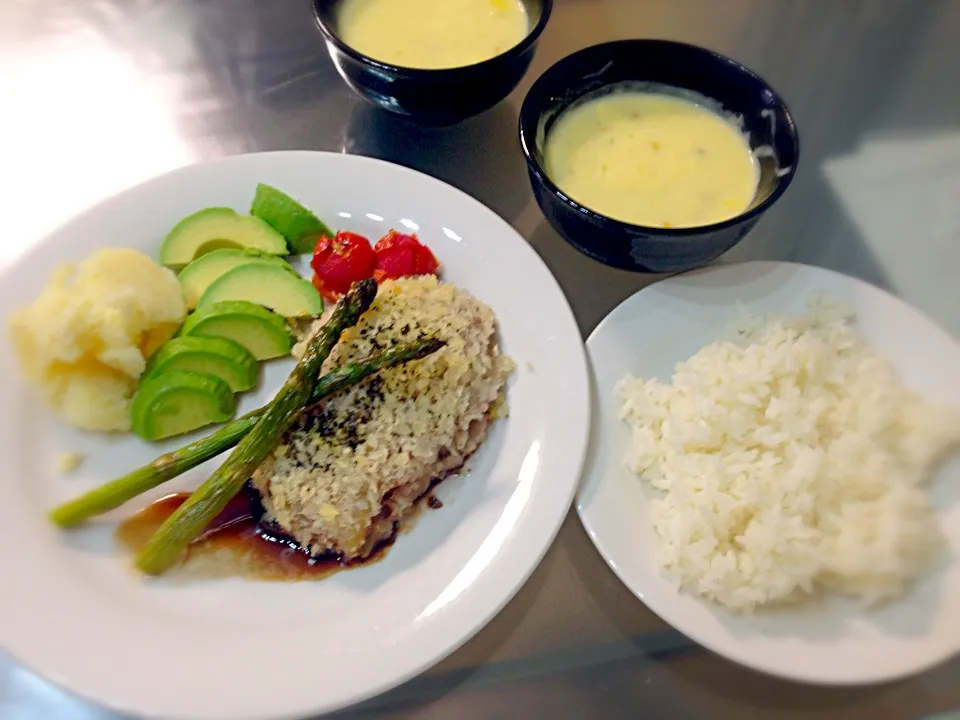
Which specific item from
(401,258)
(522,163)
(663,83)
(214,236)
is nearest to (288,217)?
(214,236)

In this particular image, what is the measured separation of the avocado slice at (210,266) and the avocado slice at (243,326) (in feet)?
0.28

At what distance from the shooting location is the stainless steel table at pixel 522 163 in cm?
148

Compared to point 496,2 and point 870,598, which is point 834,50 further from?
point 870,598

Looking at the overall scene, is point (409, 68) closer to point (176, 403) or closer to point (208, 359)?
point (208, 359)

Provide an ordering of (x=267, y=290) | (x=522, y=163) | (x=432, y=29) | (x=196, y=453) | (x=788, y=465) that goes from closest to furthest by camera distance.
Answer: (x=788, y=465) < (x=196, y=453) < (x=267, y=290) < (x=432, y=29) < (x=522, y=163)

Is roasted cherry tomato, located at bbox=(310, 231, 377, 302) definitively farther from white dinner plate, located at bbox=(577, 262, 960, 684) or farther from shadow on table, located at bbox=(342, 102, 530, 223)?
white dinner plate, located at bbox=(577, 262, 960, 684)

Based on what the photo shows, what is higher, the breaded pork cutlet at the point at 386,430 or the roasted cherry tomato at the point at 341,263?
the roasted cherry tomato at the point at 341,263

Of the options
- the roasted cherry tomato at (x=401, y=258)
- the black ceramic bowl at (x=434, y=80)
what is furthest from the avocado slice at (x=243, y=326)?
the black ceramic bowl at (x=434, y=80)

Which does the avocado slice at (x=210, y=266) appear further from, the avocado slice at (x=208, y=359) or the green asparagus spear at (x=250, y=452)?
the green asparagus spear at (x=250, y=452)

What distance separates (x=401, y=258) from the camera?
1840mm

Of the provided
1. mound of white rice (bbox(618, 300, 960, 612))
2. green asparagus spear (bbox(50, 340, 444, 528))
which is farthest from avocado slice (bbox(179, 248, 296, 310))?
mound of white rice (bbox(618, 300, 960, 612))

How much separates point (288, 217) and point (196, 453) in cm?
65

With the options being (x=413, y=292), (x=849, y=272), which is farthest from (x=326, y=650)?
(x=849, y=272)

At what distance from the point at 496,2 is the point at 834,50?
136 centimetres
